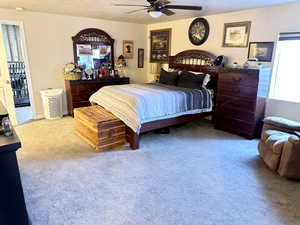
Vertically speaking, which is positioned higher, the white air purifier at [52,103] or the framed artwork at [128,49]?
the framed artwork at [128,49]

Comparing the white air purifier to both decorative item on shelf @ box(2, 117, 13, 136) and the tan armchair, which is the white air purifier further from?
the tan armchair

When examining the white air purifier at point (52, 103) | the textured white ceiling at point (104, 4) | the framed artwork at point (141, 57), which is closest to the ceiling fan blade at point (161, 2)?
the textured white ceiling at point (104, 4)

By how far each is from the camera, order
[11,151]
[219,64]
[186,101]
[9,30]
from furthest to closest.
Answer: [9,30] < [219,64] < [186,101] < [11,151]

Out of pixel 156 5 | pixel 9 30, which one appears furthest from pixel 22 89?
pixel 156 5

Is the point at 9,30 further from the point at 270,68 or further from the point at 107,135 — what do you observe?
the point at 270,68

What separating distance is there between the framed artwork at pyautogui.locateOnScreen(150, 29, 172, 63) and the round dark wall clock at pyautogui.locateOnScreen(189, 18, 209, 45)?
0.80 m

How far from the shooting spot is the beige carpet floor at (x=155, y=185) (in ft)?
6.75

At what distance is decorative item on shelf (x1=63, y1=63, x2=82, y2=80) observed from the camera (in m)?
5.00

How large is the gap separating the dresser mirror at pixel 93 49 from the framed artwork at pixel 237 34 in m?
2.99

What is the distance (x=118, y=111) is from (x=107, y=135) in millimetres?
455

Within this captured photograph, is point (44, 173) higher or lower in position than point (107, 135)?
lower

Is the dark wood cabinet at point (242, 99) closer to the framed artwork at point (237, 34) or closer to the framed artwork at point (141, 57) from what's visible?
the framed artwork at point (237, 34)

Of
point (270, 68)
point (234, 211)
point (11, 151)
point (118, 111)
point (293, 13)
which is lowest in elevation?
point (234, 211)

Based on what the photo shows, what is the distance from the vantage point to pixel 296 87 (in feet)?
12.1
